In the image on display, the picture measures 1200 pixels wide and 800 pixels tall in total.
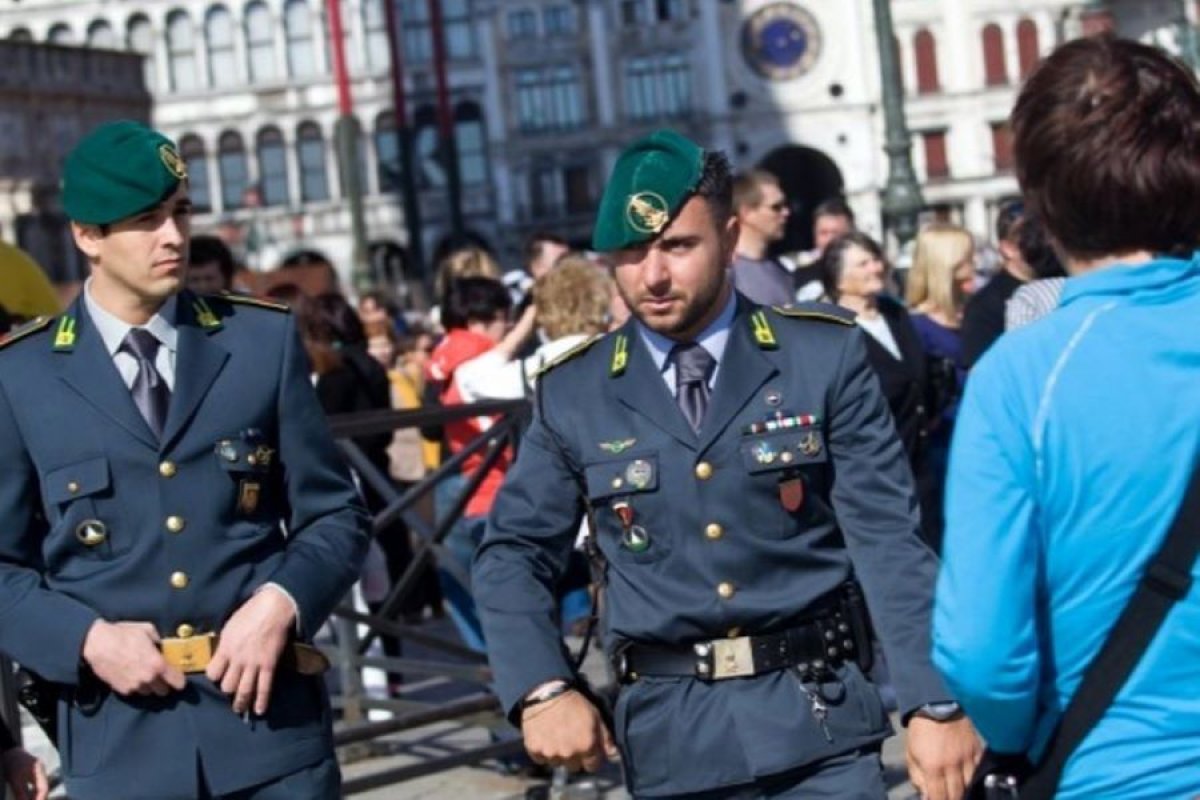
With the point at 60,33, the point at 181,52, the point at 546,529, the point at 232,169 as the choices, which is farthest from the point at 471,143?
the point at 546,529

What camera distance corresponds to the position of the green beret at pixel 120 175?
4.56 m

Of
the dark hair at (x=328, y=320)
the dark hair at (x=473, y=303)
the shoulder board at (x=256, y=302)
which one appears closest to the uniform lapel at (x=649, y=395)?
the shoulder board at (x=256, y=302)

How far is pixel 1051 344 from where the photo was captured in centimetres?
314

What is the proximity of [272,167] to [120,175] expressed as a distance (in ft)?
239

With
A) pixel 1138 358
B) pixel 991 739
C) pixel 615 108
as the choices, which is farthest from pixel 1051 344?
pixel 615 108

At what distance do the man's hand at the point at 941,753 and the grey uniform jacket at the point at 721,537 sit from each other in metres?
0.24

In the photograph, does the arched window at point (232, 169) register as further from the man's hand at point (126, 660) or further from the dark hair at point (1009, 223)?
the man's hand at point (126, 660)

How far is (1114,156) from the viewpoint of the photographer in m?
3.12

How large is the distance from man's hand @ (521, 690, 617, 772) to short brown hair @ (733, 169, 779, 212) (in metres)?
5.73

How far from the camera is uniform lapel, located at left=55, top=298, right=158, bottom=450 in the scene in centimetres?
457

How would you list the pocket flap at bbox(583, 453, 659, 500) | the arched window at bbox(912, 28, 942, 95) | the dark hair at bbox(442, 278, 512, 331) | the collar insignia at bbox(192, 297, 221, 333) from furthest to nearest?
the arched window at bbox(912, 28, 942, 95) < the dark hair at bbox(442, 278, 512, 331) < the collar insignia at bbox(192, 297, 221, 333) < the pocket flap at bbox(583, 453, 659, 500)

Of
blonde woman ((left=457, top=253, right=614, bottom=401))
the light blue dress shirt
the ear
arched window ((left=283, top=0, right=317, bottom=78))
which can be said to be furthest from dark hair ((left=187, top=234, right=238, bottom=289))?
arched window ((left=283, top=0, right=317, bottom=78))

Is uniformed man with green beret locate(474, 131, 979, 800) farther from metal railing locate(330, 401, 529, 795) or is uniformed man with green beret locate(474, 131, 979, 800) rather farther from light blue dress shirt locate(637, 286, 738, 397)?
metal railing locate(330, 401, 529, 795)

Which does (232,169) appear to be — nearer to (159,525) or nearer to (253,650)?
(159,525)
